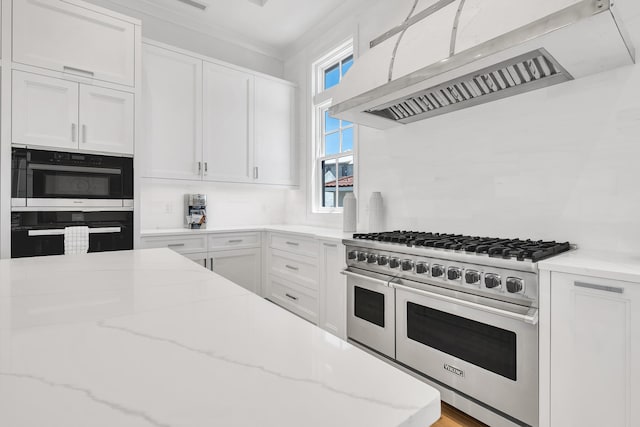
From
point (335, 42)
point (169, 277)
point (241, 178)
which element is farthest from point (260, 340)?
point (335, 42)

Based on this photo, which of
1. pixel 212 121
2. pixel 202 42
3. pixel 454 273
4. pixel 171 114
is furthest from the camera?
pixel 202 42

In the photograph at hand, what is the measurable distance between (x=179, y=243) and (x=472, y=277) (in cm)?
253

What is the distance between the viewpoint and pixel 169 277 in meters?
1.01

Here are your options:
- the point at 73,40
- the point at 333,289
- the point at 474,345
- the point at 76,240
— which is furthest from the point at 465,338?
the point at 73,40

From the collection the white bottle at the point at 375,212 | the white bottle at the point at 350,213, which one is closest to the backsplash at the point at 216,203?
the white bottle at the point at 350,213

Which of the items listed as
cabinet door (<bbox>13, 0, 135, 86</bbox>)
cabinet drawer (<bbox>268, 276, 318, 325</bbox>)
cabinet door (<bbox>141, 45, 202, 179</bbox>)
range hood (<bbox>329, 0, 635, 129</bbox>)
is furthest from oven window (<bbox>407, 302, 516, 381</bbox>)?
cabinet door (<bbox>13, 0, 135, 86</bbox>)

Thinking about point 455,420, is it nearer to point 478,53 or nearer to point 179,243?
point 478,53

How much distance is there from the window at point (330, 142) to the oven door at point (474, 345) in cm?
179

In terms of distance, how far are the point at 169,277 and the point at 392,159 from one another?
2.20 meters

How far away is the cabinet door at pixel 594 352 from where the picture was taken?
1.15 m

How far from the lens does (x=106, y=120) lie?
8.08ft

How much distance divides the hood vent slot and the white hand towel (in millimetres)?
2294

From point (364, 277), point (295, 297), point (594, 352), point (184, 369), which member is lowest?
point (295, 297)

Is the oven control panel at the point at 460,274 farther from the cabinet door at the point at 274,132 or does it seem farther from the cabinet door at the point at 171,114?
the cabinet door at the point at 171,114
